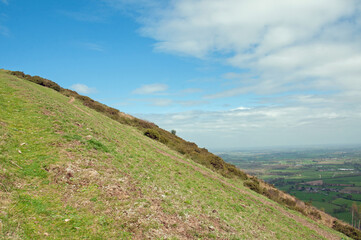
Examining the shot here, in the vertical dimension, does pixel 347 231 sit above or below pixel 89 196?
below

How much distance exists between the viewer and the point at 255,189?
28.5 m

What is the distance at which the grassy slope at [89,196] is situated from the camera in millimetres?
7199

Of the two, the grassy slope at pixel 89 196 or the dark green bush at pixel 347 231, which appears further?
the dark green bush at pixel 347 231

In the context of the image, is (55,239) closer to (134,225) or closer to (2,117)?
(134,225)

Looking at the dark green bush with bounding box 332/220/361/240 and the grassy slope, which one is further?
the dark green bush with bounding box 332/220/361/240

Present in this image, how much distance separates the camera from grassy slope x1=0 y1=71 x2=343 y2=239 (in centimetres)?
720

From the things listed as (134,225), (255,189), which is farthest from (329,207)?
(134,225)

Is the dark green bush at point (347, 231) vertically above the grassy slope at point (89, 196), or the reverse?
the grassy slope at point (89, 196)

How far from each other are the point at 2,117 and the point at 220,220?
16.8 m

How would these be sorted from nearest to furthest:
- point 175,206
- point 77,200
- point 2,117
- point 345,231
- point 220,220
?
1. point 77,200
2. point 175,206
3. point 220,220
4. point 2,117
5. point 345,231

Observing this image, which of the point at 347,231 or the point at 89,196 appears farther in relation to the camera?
the point at 347,231

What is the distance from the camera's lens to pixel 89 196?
8.90 metres

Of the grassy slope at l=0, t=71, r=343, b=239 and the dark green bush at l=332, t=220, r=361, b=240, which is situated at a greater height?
the grassy slope at l=0, t=71, r=343, b=239

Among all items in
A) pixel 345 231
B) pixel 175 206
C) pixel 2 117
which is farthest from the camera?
pixel 345 231
